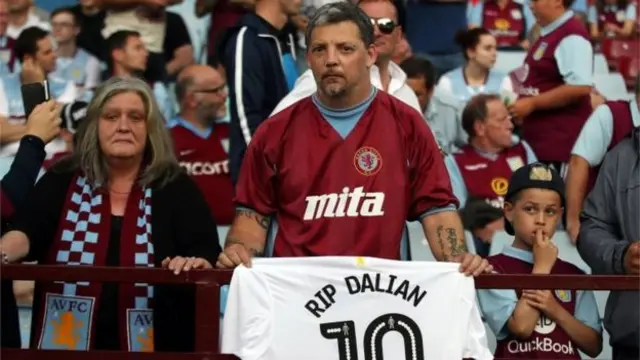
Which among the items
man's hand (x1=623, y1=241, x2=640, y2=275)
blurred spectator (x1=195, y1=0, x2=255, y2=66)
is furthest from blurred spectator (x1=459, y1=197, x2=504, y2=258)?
blurred spectator (x1=195, y1=0, x2=255, y2=66)

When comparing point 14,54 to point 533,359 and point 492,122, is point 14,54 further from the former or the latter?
point 533,359

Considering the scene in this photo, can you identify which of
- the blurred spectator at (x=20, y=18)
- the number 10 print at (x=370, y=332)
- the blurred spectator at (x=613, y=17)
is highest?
the blurred spectator at (x=613, y=17)

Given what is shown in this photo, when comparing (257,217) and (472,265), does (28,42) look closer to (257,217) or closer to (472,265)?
(257,217)

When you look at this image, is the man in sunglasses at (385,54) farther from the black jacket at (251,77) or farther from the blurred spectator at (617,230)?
the blurred spectator at (617,230)

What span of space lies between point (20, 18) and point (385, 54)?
481cm

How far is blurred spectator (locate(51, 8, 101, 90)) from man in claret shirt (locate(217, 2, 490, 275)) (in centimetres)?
452

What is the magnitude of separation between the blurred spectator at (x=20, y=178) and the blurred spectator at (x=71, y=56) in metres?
3.90

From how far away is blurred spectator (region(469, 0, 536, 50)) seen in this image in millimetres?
11648

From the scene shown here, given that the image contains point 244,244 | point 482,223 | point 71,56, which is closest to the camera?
point 244,244

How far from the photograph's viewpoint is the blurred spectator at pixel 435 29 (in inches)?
432

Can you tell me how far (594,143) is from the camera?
716 cm

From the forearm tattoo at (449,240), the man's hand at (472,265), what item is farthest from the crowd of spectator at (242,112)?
the man's hand at (472,265)

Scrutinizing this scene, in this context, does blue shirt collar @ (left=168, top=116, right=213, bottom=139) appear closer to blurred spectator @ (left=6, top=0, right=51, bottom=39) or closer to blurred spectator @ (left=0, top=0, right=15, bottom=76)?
blurred spectator @ (left=0, top=0, right=15, bottom=76)

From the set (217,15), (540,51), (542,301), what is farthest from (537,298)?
(217,15)
